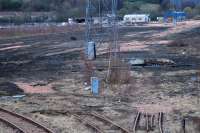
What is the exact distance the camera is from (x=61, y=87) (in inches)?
1112

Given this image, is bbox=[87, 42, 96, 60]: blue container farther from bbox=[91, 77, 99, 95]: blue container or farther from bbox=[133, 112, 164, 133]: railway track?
bbox=[133, 112, 164, 133]: railway track

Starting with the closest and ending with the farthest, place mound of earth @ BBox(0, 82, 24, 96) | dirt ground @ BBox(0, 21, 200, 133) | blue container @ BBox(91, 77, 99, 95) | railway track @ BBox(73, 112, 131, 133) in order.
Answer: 1. railway track @ BBox(73, 112, 131, 133)
2. dirt ground @ BBox(0, 21, 200, 133)
3. blue container @ BBox(91, 77, 99, 95)
4. mound of earth @ BBox(0, 82, 24, 96)

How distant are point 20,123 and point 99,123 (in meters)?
2.68

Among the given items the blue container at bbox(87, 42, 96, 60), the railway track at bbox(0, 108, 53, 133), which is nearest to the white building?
the blue container at bbox(87, 42, 96, 60)

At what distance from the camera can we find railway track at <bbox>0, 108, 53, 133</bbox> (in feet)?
58.3

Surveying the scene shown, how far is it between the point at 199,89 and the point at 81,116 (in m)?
7.64

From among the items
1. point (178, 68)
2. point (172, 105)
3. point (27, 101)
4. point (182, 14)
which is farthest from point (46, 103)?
point (182, 14)

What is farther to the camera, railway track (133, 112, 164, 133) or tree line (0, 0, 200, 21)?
tree line (0, 0, 200, 21)

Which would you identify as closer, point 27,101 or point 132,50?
point 27,101

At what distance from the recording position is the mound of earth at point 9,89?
87.0 ft

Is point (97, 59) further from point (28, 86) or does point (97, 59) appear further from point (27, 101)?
point (27, 101)

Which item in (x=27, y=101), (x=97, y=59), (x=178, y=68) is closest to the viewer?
(x=27, y=101)

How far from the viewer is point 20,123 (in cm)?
1909

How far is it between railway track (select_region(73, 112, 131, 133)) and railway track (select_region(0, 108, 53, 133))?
1.54 m
